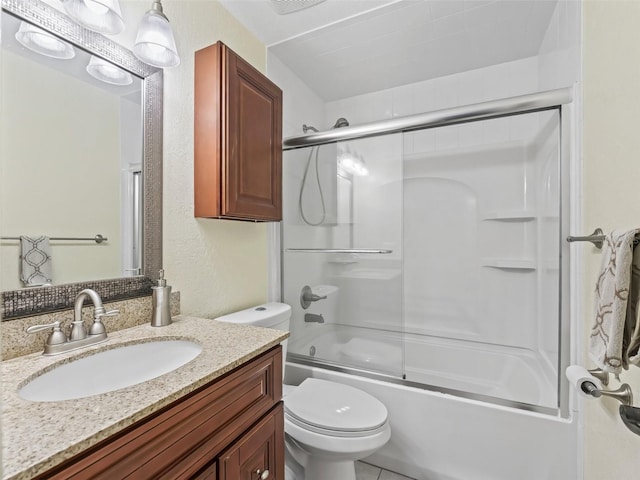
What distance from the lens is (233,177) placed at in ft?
4.49

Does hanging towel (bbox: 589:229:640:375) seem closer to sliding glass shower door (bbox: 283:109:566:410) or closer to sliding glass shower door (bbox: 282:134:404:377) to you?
sliding glass shower door (bbox: 283:109:566:410)

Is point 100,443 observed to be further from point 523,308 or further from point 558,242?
point 523,308

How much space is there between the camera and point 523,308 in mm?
2088

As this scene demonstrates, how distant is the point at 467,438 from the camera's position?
1458 millimetres

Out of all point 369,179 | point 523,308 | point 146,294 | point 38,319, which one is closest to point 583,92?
point 369,179

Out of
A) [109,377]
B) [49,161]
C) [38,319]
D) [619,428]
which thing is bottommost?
[619,428]

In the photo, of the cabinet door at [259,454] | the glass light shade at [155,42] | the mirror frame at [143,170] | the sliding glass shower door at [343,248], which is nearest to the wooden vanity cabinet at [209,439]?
the cabinet door at [259,454]

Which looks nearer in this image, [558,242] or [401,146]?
[558,242]

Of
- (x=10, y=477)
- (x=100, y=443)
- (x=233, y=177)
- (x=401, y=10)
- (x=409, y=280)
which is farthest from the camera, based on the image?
(x=409, y=280)

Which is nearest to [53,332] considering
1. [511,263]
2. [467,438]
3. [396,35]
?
[467,438]

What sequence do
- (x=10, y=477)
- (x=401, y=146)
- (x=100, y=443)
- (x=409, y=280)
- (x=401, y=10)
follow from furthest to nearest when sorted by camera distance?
1. (x=409, y=280)
2. (x=401, y=146)
3. (x=401, y=10)
4. (x=100, y=443)
5. (x=10, y=477)

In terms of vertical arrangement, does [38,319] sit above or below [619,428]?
above

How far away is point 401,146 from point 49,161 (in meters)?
1.62

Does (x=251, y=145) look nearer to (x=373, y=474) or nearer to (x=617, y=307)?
(x=617, y=307)
